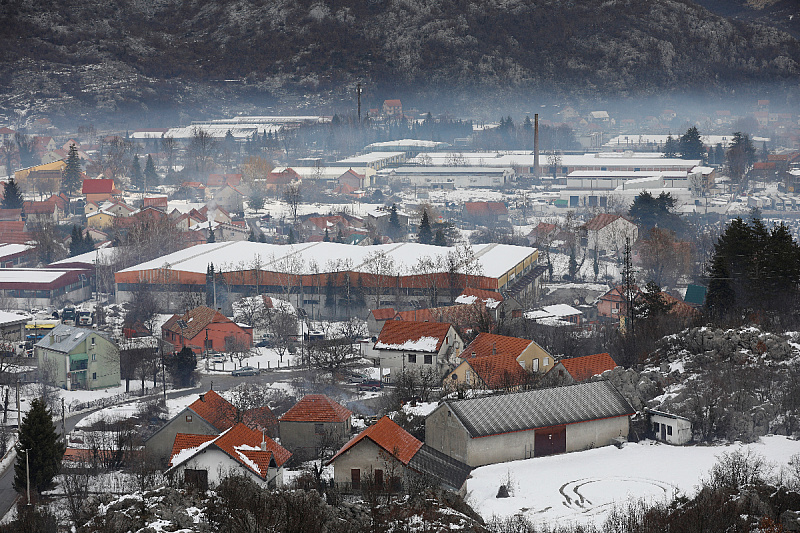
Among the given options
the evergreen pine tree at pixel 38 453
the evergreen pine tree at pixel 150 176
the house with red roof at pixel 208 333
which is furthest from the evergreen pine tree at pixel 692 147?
the evergreen pine tree at pixel 38 453

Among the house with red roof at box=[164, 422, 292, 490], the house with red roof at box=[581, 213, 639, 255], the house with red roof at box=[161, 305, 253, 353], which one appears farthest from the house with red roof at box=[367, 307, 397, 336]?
the house with red roof at box=[581, 213, 639, 255]

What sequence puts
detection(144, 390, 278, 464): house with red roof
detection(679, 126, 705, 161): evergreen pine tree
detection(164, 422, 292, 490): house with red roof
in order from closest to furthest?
detection(164, 422, 292, 490): house with red roof < detection(144, 390, 278, 464): house with red roof < detection(679, 126, 705, 161): evergreen pine tree

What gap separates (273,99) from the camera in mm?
114062

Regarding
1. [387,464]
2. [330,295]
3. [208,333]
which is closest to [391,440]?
[387,464]

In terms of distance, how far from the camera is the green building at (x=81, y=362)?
23859 mm

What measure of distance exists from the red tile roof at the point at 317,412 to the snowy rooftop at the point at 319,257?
1378cm

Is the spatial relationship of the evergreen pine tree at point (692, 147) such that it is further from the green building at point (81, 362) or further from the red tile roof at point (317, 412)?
the red tile roof at point (317, 412)

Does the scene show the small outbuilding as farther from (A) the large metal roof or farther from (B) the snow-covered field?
(A) the large metal roof

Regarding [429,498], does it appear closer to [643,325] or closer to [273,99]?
[643,325]

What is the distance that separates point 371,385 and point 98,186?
33.9 metres

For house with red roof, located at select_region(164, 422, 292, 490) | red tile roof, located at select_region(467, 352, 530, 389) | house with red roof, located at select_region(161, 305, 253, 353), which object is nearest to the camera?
house with red roof, located at select_region(164, 422, 292, 490)

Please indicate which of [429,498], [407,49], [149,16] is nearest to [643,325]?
[429,498]

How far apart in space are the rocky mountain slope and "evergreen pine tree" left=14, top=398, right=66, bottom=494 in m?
96.0

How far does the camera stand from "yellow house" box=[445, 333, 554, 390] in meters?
21.2
